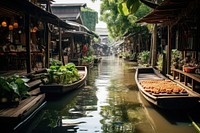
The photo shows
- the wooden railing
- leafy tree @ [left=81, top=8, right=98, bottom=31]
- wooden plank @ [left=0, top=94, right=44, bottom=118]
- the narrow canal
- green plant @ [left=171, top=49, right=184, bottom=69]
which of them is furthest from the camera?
leafy tree @ [left=81, top=8, right=98, bottom=31]

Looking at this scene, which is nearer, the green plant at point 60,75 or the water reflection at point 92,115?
the water reflection at point 92,115

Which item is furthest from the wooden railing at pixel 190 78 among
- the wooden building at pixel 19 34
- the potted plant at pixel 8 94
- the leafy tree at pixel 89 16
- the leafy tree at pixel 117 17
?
the leafy tree at pixel 89 16

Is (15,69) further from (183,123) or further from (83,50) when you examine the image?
(83,50)

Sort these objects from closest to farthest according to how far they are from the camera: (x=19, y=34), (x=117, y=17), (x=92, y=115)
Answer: (x=92, y=115)
(x=19, y=34)
(x=117, y=17)

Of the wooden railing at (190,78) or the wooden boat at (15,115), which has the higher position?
the wooden railing at (190,78)

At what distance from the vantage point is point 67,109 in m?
8.02

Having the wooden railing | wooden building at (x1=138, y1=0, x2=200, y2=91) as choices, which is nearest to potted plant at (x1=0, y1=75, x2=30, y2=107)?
wooden building at (x1=138, y1=0, x2=200, y2=91)

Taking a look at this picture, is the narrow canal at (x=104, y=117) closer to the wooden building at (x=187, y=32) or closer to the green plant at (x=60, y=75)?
the green plant at (x=60, y=75)

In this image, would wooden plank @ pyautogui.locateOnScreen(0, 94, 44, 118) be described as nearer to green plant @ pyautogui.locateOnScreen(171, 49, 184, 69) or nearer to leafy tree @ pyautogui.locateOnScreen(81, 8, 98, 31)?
green plant @ pyautogui.locateOnScreen(171, 49, 184, 69)

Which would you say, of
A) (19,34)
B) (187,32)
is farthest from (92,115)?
(19,34)

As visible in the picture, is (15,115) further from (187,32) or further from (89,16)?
(89,16)

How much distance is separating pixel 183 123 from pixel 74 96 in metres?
4.80

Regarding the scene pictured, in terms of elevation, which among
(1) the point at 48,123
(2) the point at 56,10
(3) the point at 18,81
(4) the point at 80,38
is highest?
(2) the point at 56,10

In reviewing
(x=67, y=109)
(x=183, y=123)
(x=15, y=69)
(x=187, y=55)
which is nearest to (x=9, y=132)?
(x=67, y=109)
